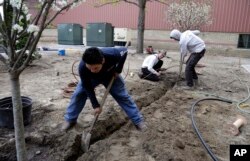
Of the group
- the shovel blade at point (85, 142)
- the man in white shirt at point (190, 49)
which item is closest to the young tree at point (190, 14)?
the man in white shirt at point (190, 49)

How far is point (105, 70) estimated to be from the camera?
3717 mm

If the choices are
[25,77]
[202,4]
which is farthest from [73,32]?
[25,77]

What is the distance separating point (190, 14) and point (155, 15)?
9.88ft

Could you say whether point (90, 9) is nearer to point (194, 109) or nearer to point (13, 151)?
point (194, 109)

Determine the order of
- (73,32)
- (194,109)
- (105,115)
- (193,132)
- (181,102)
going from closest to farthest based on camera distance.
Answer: (193,132), (105,115), (194,109), (181,102), (73,32)

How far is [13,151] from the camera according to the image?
11.9 ft

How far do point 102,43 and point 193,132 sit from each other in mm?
12496

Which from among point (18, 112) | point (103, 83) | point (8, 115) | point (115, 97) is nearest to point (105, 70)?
point (103, 83)

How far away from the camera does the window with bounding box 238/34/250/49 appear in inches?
597

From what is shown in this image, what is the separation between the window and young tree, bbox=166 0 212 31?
193cm

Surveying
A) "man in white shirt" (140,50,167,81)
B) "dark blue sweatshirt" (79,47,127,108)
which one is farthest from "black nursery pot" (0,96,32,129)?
"man in white shirt" (140,50,167,81)

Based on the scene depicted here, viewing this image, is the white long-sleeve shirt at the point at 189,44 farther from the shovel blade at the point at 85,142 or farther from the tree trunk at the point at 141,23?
the tree trunk at the point at 141,23

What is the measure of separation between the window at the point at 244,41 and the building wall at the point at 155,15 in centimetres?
46

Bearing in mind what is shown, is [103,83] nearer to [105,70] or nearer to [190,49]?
[105,70]
